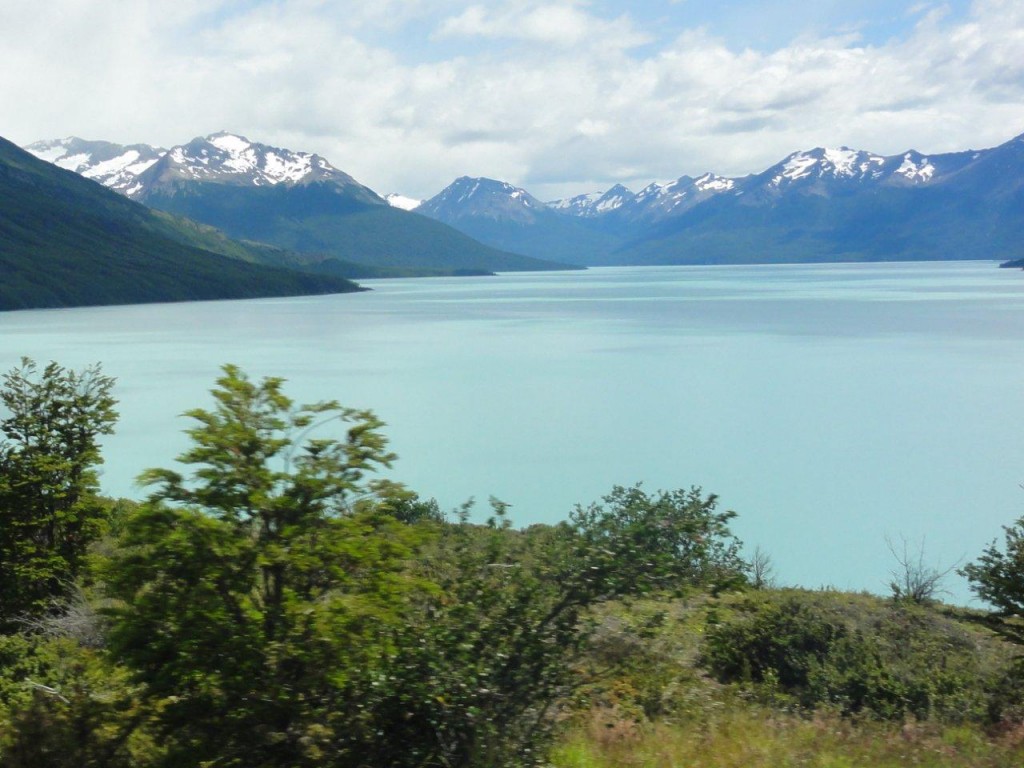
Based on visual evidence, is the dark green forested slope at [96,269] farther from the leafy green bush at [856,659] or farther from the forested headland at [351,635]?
the forested headland at [351,635]

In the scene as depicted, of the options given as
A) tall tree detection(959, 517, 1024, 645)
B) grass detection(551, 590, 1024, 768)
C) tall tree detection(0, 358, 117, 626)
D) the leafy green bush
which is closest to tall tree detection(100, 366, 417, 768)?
grass detection(551, 590, 1024, 768)

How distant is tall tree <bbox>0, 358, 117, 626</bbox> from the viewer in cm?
1708

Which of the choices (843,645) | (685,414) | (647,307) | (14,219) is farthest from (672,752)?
(14,219)

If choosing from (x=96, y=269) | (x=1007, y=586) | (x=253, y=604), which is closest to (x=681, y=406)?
(x=1007, y=586)

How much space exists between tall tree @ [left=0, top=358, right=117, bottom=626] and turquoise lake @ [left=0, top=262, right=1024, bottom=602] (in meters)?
2.97

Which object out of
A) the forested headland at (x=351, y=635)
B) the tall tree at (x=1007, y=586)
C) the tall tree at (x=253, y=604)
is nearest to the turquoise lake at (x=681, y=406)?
the forested headland at (x=351, y=635)

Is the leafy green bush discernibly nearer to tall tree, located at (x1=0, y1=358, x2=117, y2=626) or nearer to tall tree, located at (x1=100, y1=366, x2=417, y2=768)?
tall tree, located at (x1=100, y1=366, x2=417, y2=768)

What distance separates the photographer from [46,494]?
58.4ft

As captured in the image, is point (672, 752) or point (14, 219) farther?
point (14, 219)

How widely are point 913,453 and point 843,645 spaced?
3269 centimetres

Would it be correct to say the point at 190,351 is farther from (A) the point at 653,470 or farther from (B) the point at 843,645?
(B) the point at 843,645

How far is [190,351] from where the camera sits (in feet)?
272

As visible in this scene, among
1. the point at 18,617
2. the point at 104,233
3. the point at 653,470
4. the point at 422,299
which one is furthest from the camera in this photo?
the point at 104,233

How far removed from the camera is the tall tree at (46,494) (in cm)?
1708
